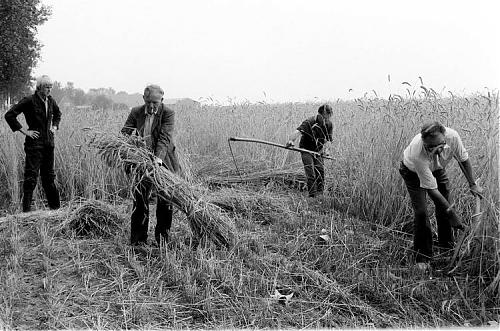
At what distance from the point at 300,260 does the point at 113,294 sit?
1.51 metres

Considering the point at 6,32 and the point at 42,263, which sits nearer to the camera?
the point at 42,263

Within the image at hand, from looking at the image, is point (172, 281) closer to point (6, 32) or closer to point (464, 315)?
point (464, 315)

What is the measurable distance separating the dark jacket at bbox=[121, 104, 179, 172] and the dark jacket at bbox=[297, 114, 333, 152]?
7.98 ft

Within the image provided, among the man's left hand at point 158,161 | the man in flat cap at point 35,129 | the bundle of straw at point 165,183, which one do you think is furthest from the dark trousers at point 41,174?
the man's left hand at point 158,161

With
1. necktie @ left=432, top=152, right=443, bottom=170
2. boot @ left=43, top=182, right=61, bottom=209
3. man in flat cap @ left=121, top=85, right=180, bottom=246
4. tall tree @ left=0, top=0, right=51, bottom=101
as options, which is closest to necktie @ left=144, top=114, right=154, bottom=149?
man in flat cap @ left=121, top=85, right=180, bottom=246

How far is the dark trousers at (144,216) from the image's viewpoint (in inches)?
147

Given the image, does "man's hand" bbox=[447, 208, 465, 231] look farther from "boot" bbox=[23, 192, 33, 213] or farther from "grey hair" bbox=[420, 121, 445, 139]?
"boot" bbox=[23, 192, 33, 213]

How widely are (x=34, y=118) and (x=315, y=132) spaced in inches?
131

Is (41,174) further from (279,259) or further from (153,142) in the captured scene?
(279,259)

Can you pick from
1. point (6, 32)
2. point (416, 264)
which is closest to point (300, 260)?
point (416, 264)

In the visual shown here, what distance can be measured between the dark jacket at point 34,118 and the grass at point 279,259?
650 millimetres

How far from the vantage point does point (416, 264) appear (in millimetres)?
3738

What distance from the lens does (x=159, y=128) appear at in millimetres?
3773

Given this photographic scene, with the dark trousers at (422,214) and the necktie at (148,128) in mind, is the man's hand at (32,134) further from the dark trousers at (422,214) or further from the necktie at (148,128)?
the dark trousers at (422,214)
